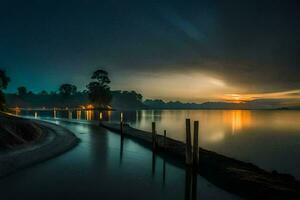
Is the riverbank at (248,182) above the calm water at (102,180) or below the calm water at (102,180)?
above

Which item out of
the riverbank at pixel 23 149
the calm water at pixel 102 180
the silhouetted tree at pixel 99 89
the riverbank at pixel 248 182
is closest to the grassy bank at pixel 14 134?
the riverbank at pixel 23 149

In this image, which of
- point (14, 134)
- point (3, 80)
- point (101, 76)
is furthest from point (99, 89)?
point (14, 134)

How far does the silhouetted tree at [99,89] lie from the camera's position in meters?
119

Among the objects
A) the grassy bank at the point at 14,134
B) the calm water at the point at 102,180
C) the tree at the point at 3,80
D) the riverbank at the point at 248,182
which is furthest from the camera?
the tree at the point at 3,80

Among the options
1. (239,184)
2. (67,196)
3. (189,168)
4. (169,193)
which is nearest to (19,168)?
(67,196)

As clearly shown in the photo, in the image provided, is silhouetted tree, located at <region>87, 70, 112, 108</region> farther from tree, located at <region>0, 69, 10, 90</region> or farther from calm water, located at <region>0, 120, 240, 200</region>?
calm water, located at <region>0, 120, 240, 200</region>

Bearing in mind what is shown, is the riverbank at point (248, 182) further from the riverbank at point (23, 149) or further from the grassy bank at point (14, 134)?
the grassy bank at point (14, 134)

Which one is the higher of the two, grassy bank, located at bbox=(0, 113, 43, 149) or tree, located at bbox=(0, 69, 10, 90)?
tree, located at bbox=(0, 69, 10, 90)

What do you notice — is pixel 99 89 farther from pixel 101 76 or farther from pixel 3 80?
pixel 3 80

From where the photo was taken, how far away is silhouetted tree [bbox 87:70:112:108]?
11894 centimetres

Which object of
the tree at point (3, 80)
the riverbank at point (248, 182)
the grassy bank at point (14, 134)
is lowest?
the riverbank at point (248, 182)

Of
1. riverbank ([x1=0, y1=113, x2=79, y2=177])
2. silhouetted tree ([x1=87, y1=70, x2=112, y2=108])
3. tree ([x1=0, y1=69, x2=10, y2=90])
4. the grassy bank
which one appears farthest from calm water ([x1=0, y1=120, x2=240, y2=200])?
silhouetted tree ([x1=87, y1=70, x2=112, y2=108])

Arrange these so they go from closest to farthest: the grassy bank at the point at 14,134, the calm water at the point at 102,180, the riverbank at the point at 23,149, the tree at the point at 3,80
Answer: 1. the calm water at the point at 102,180
2. the riverbank at the point at 23,149
3. the grassy bank at the point at 14,134
4. the tree at the point at 3,80

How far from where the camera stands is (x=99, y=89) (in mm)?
119875
